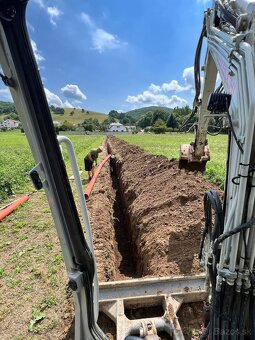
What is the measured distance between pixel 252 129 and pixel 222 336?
1740mm

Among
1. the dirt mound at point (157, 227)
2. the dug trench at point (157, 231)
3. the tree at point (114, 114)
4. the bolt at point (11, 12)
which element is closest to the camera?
the bolt at point (11, 12)

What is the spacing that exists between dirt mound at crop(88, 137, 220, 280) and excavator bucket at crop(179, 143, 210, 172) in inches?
18.9

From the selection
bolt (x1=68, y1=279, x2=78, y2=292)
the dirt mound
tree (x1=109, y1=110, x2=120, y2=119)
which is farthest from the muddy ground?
tree (x1=109, y1=110, x2=120, y2=119)

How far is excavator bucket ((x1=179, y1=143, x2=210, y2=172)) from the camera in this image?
18.1 feet

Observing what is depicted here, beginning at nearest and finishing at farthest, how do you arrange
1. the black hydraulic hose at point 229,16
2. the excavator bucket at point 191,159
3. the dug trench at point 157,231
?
the black hydraulic hose at point 229,16
the dug trench at point 157,231
the excavator bucket at point 191,159

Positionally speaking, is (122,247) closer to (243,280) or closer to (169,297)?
(169,297)

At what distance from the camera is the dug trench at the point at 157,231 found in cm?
406

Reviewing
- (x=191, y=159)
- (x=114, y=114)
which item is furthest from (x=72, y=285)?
(x=114, y=114)

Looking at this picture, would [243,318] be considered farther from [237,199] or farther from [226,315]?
[237,199]

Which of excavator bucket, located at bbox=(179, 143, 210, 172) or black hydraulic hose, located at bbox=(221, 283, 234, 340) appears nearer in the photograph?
black hydraulic hose, located at bbox=(221, 283, 234, 340)

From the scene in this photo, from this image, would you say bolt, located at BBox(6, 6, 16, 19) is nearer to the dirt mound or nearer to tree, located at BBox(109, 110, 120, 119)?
the dirt mound

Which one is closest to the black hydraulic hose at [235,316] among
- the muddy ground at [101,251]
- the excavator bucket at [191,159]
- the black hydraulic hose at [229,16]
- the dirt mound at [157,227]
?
the muddy ground at [101,251]

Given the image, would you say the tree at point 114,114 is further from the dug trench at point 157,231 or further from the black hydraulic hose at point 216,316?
the black hydraulic hose at point 216,316

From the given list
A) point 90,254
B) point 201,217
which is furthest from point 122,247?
point 90,254
